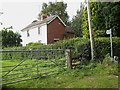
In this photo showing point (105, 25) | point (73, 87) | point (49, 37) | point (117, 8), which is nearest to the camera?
point (73, 87)

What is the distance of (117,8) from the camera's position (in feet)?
40.2

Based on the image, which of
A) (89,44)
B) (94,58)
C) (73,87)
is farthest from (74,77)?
(89,44)

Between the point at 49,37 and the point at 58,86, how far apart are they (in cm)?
1650

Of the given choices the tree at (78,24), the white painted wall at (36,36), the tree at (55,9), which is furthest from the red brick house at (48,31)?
the tree at (78,24)

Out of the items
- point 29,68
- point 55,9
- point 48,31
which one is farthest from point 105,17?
point 55,9

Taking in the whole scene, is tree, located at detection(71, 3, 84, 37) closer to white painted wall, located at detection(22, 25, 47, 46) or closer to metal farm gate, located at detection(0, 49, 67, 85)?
white painted wall, located at detection(22, 25, 47, 46)

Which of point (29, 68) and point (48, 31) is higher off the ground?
point (48, 31)

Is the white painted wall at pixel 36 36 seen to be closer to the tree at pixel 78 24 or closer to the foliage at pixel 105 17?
the foliage at pixel 105 17

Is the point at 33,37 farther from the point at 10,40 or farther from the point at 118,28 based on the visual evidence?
the point at 118,28

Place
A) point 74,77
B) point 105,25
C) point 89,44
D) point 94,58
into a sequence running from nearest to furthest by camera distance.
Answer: point 74,77 → point 94,58 → point 89,44 → point 105,25

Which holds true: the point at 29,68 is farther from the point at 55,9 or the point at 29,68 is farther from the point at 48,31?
the point at 55,9

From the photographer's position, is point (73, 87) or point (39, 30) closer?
point (73, 87)

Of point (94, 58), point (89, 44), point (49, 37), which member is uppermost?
point (49, 37)

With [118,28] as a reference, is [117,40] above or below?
below
